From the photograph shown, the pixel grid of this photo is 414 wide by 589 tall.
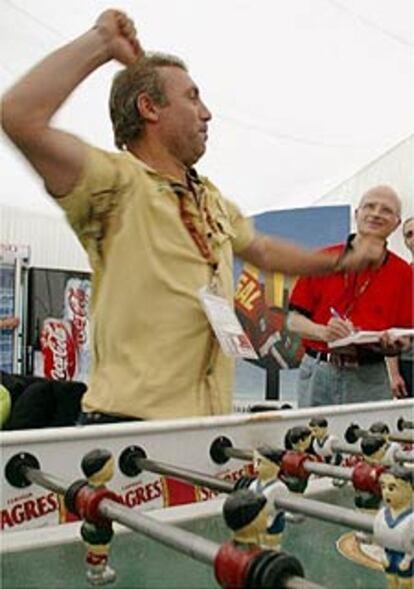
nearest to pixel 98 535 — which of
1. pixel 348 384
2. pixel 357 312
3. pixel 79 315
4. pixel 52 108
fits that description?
pixel 52 108

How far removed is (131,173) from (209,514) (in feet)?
1.72

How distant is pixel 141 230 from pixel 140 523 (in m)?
0.58

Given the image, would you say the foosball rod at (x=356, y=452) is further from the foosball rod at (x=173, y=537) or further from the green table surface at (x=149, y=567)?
the foosball rod at (x=173, y=537)

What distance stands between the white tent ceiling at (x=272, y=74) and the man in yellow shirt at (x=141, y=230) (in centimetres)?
180

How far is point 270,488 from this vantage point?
2.61 feet

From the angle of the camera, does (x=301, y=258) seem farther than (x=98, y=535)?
Yes

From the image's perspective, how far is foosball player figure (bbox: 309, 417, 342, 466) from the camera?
3.82ft

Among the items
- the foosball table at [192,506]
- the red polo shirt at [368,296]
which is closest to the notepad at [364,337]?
the red polo shirt at [368,296]

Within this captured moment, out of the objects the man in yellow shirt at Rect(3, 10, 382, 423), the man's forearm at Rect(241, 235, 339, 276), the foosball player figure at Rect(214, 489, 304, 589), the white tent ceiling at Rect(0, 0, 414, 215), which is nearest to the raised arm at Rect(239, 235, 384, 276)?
the man's forearm at Rect(241, 235, 339, 276)

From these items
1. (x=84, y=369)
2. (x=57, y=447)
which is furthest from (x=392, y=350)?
(x=84, y=369)

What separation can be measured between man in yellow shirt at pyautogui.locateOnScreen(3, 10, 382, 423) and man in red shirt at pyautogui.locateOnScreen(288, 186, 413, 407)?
2.73ft

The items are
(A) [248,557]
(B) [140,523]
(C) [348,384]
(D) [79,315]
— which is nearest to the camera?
(A) [248,557]

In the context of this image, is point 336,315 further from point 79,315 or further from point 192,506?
point 79,315

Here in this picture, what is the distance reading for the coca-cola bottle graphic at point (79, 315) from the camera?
15.4 ft
